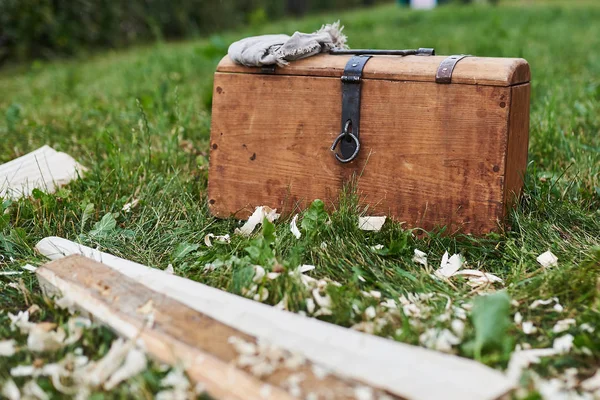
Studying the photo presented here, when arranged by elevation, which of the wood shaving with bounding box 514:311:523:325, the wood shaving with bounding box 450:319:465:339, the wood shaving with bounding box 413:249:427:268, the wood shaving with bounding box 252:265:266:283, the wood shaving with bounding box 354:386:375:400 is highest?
the wood shaving with bounding box 354:386:375:400

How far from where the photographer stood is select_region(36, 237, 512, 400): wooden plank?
1.25 meters

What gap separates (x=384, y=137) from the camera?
85.2 inches

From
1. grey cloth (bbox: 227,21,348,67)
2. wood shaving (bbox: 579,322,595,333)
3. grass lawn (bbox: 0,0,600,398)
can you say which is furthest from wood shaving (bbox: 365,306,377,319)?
grey cloth (bbox: 227,21,348,67)

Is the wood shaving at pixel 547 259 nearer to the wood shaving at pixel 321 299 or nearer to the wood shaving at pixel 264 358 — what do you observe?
the wood shaving at pixel 321 299

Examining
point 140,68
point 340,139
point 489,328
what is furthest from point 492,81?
point 140,68

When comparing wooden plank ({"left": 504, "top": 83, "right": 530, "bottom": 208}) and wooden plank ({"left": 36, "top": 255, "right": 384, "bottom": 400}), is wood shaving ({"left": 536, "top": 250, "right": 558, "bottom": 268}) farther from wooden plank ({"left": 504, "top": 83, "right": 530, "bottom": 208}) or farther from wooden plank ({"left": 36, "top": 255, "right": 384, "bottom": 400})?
wooden plank ({"left": 36, "top": 255, "right": 384, "bottom": 400})

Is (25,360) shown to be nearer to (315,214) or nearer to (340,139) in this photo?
(315,214)

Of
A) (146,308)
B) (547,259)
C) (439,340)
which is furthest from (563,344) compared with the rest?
(146,308)

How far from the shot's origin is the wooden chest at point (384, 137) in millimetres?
2018

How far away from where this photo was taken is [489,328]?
4.83 ft

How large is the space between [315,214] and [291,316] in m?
0.59

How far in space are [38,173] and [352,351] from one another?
1677mm

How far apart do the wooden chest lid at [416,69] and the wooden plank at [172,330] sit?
3.17 feet

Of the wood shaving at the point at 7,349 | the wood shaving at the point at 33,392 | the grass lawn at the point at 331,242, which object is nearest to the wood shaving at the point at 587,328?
the grass lawn at the point at 331,242
